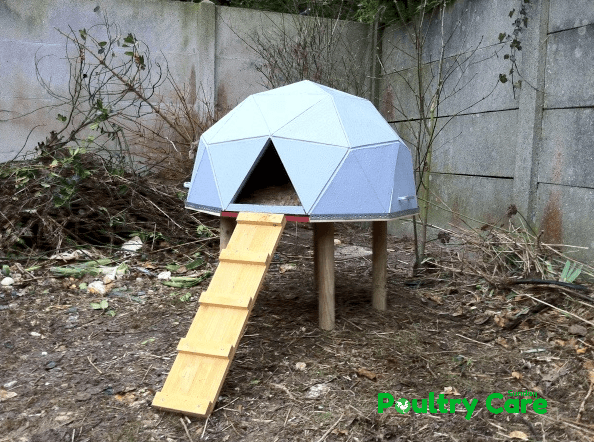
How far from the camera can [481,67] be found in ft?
18.6

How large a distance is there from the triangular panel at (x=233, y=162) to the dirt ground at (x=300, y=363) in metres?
0.87

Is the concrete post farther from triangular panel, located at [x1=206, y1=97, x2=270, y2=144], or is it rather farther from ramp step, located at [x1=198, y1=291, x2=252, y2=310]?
ramp step, located at [x1=198, y1=291, x2=252, y2=310]

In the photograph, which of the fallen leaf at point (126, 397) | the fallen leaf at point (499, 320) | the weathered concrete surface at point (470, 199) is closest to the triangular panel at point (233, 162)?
the fallen leaf at point (126, 397)

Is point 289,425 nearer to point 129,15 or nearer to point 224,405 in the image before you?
point 224,405

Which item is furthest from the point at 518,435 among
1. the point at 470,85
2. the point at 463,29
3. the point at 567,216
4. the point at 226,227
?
the point at 463,29

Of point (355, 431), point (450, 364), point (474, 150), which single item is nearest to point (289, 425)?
point (355, 431)

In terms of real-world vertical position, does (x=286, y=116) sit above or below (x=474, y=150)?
above

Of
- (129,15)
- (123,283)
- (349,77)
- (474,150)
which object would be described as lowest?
(123,283)

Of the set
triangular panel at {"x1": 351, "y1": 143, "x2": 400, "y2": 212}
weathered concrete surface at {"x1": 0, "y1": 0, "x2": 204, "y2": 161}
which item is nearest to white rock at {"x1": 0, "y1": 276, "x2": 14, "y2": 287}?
weathered concrete surface at {"x1": 0, "y1": 0, "x2": 204, "y2": 161}

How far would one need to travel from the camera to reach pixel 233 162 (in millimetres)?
3682

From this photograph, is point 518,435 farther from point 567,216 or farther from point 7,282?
point 7,282

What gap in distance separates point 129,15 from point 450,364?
530 cm

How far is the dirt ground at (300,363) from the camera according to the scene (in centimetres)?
268

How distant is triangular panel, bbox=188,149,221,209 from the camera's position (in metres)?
3.70
